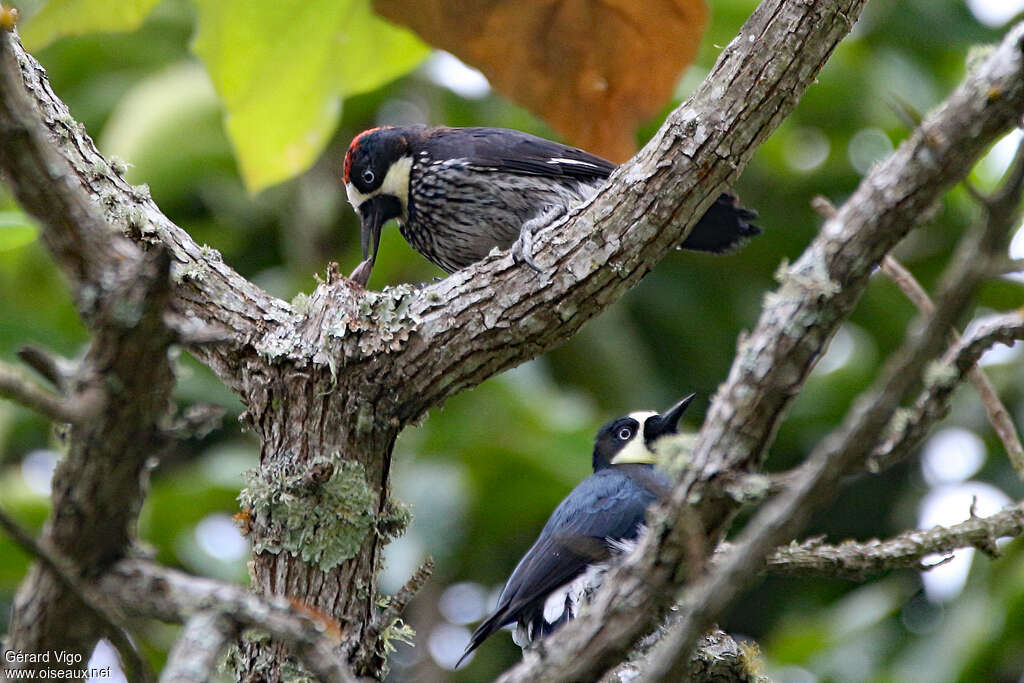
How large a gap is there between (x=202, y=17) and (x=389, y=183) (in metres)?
1.30

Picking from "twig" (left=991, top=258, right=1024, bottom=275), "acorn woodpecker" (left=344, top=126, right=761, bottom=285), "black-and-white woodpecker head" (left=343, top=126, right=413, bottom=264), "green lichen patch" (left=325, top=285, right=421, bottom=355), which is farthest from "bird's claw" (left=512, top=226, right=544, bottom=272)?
"black-and-white woodpecker head" (left=343, top=126, right=413, bottom=264)

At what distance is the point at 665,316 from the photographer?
5105 mm

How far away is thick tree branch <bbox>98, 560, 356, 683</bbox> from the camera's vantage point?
1425 mm

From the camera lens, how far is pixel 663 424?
3658mm

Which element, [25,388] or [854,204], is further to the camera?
[854,204]

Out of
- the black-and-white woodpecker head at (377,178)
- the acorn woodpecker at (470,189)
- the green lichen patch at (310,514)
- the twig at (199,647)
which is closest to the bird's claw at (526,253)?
the green lichen patch at (310,514)

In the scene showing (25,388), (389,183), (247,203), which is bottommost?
(25,388)

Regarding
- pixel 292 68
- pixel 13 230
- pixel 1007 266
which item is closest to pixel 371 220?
pixel 292 68

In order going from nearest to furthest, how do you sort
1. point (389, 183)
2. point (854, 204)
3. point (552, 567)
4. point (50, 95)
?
1. point (854, 204)
2. point (50, 95)
3. point (552, 567)
4. point (389, 183)

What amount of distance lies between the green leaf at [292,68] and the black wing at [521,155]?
0.85 metres

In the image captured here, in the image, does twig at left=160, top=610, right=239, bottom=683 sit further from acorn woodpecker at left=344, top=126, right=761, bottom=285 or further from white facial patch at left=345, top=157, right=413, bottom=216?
white facial patch at left=345, top=157, right=413, bottom=216

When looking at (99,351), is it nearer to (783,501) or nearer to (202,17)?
(783,501)

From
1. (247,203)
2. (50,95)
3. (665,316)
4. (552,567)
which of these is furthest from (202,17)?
(665,316)

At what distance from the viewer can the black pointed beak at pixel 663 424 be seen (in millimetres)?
3632
